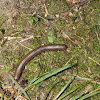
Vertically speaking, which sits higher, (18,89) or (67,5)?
(67,5)

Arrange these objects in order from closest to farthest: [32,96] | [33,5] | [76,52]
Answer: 1. [32,96]
2. [76,52]
3. [33,5]

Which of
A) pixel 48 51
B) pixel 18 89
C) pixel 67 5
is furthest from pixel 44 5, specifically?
pixel 18 89

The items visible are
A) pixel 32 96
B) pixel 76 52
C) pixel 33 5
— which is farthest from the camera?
pixel 33 5

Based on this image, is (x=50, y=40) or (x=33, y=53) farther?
(x=50, y=40)

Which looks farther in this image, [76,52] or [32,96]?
[76,52]

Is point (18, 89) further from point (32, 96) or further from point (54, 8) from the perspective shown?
point (54, 8)

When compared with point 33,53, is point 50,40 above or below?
above

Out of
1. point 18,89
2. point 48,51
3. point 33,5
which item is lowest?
point 18,89
